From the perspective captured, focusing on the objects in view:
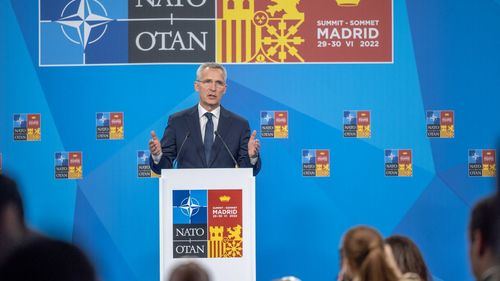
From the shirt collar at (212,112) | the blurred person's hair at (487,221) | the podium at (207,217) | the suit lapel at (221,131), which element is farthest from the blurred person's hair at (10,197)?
the shirt collar at (212,112)

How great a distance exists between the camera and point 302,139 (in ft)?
25.1

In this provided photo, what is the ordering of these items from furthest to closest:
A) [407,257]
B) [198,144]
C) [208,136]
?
[208,136] < [198,144] < [407,257]

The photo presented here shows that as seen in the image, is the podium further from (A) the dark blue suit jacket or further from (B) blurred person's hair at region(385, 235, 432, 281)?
(B) blurred person's hair at region(385, 235, 432, 281)

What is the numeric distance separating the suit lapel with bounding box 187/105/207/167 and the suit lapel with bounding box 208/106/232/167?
0.31 ft

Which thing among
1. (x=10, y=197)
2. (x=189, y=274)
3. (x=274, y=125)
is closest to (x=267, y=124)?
(x=274, y=125)

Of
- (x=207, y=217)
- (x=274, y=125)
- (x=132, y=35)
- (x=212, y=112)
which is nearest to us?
(x=207, y=217)

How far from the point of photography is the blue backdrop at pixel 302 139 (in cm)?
761

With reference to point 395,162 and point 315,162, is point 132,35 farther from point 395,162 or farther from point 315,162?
point 395,162

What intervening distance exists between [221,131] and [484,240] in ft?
19.1

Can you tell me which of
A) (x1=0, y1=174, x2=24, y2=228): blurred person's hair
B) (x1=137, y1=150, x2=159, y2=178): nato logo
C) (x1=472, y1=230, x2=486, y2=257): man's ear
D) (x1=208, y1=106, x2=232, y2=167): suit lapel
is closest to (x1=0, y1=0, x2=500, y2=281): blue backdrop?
(x1=137, y1=150, x2=159, y2=178): nato logo

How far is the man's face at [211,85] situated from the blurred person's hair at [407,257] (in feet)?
11.2

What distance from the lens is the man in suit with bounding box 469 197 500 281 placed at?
0.78m

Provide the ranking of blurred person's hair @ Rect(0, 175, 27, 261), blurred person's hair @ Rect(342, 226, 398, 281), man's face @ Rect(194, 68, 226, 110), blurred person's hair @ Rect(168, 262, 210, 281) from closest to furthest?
blurred person's hair @ Rect(0, 175, 27, 261) → blurred person's hair @ Rect(168, 262, 210, 281) → blurred person's hair @ Rect(342, 226, 398, 281) → man's face @ Rect(194, 68, 226, 110)

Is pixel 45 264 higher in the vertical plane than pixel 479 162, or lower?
lower
